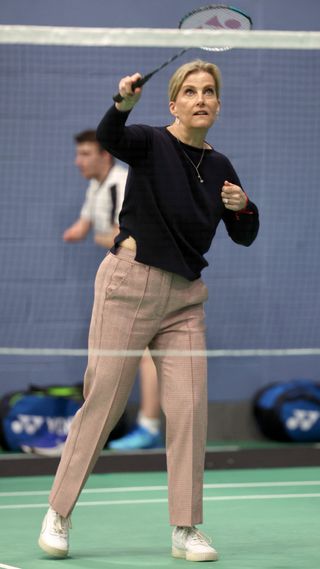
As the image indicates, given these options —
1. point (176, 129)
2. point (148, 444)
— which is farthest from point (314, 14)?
point (176, 129)

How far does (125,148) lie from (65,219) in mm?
3616

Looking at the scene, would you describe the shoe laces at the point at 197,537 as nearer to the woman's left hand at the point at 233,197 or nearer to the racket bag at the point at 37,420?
the woman's left hand at the point at 233,197

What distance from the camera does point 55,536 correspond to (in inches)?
203

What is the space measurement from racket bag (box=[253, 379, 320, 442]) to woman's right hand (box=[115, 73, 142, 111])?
13.1ft

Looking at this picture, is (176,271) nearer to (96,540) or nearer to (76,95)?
(96,540)

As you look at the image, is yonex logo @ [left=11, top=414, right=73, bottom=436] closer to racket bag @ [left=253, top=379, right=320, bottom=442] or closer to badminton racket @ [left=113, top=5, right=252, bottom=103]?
racket bag @ [left=253, top=379, right=320, bottom=442]

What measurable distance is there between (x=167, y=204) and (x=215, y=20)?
2.76 feet

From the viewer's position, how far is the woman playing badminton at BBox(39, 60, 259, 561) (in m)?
5.07

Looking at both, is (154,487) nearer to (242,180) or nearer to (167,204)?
(242,180)

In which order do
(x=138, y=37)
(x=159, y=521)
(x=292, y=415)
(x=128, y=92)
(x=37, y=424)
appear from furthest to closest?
(x=292, y=415) → (x=37, y=424) → (x=159, y=521) → (x=138, y=37) → (x=128, y=92)

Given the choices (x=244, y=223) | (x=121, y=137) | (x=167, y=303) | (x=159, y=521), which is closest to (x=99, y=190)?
(x=159, y=521)

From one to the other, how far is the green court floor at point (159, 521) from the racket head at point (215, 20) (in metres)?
2.03

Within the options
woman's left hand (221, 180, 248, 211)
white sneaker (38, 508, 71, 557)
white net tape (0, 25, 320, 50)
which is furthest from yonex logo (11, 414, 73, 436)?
white net tape (0, 25, 320, 50)

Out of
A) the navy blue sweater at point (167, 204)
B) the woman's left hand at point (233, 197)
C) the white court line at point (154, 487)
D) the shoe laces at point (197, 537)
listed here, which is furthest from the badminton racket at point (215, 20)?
the white court line at point (154, 487)
